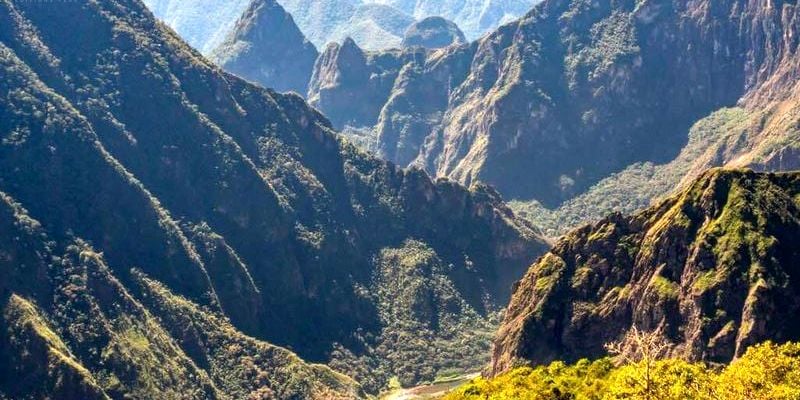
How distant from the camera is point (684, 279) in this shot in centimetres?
17525

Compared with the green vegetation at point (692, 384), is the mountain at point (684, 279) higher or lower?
higher

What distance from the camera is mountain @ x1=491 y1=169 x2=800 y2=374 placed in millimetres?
163750

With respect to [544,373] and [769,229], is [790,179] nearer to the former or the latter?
[769,229]

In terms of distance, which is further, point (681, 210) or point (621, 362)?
point (681, 210)

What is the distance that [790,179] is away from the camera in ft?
592

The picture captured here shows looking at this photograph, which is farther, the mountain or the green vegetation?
the mountain

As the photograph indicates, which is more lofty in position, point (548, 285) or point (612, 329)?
point (548, 285)

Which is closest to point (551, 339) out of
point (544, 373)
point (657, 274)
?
point (657, 274)

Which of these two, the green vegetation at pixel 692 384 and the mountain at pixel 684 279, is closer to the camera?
the green vegetation at pixel 692 384

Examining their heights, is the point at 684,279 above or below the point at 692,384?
above

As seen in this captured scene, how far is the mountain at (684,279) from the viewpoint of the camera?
163750mm

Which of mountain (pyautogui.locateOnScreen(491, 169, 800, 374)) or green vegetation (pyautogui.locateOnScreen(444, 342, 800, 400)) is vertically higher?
mountain (pyautogui.locateOnScreen(491, 169, 800, 374))

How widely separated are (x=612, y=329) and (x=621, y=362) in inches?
752

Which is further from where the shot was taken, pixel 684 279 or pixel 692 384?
pixel 684 279
